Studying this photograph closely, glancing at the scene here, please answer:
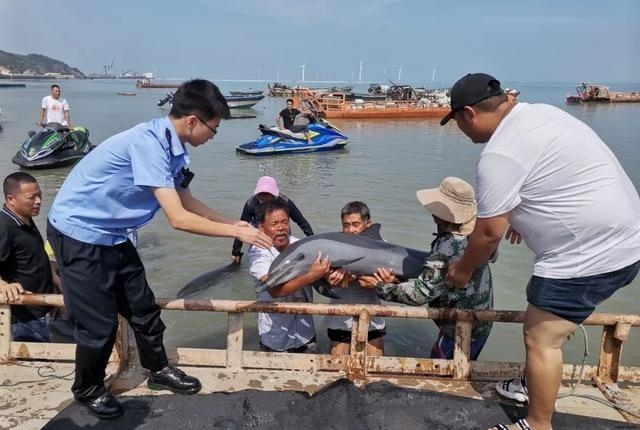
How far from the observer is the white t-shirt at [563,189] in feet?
8.63

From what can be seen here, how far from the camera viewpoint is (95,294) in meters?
3.17

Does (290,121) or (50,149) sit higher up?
(290,121)

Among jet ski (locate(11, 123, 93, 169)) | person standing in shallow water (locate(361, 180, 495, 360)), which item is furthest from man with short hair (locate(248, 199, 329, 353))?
jet ski (locate(11, 123, 93, 169))

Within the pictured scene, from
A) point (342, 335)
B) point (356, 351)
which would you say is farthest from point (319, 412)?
point (342, 335)

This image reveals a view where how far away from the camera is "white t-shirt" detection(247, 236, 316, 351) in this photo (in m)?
4.20

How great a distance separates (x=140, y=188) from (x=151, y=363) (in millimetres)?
1300

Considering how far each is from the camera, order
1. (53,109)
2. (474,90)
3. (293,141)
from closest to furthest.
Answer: (474,90) < (53,109) < (293,141)

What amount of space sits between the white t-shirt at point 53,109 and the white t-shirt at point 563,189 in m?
16.1

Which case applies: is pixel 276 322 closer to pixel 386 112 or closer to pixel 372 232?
pixel 372 232

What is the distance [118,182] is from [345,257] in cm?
178

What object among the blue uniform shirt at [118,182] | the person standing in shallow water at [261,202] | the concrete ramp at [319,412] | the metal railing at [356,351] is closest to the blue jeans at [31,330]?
the metal railing at [356,351]

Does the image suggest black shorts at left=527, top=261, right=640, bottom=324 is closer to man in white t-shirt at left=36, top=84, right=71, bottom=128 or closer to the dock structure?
the dock structure

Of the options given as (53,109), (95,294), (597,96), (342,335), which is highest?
(597,96)

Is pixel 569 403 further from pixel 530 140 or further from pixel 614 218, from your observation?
pixel 530 140
